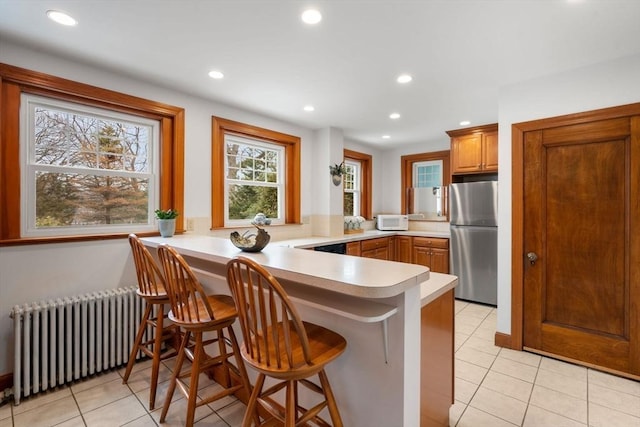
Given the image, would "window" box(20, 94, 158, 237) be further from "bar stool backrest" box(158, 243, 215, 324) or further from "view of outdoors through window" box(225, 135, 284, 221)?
"bar stool backrest" box(158, 243, 215, 324)

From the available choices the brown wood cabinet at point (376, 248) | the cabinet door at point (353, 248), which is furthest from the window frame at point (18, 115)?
the brown wood cabinet at point (376, 248)

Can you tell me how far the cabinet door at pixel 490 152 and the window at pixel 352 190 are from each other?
2050mm

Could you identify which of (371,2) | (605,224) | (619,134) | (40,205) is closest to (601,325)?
(605,224)

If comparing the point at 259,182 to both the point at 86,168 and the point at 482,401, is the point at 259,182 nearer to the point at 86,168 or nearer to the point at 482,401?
the point at 86,168

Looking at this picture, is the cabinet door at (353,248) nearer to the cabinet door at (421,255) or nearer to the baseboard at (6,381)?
the cabinet door at (421,255)

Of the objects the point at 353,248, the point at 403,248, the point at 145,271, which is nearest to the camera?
the point at 145,271

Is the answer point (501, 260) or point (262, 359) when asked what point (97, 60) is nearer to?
point (262, 359)

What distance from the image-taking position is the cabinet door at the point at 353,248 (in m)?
4.14

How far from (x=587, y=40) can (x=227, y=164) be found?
326 cm

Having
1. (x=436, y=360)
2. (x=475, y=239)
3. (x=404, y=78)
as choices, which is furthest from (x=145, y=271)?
(x=475, y=239)

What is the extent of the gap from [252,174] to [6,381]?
2.69m

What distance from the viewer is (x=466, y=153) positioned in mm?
4391

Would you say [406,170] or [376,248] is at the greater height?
[406,170]

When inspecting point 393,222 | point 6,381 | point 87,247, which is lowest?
point 6,381
